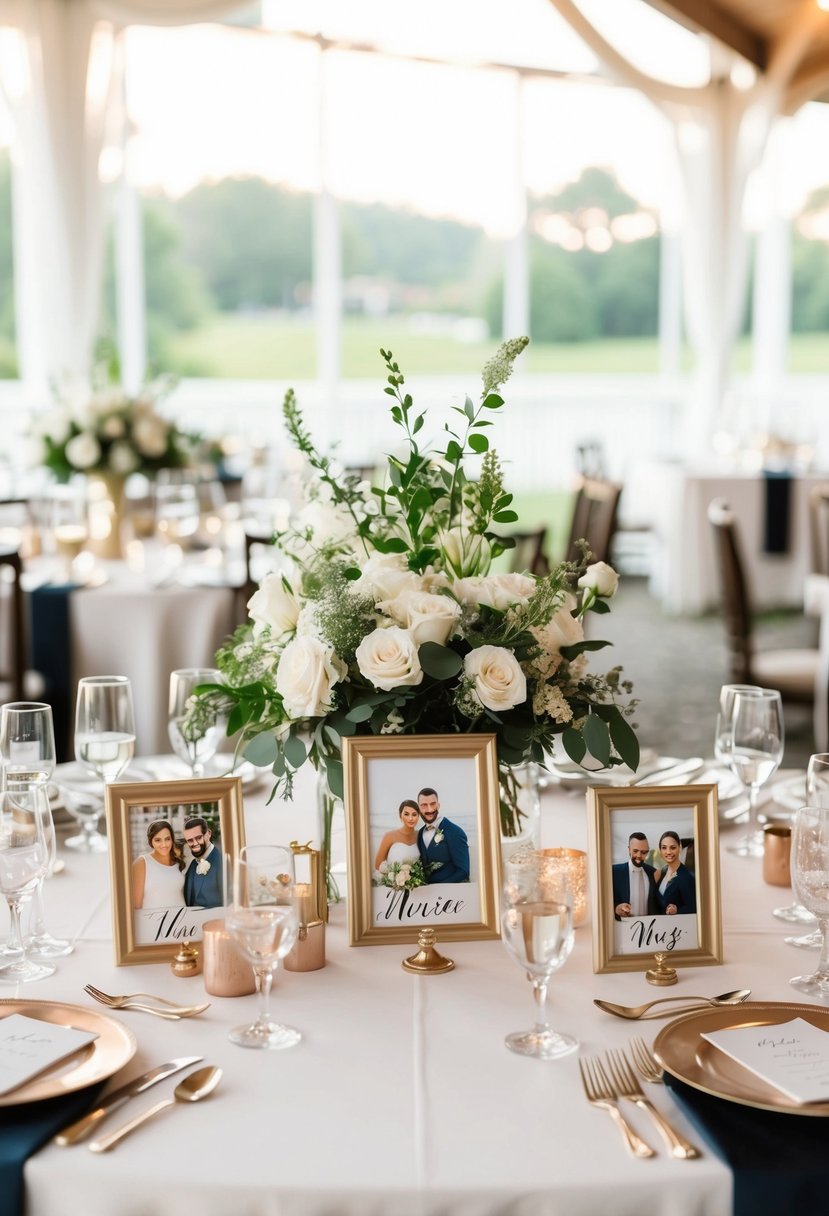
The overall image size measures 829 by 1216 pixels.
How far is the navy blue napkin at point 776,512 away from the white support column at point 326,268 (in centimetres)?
327

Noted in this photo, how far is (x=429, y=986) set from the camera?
1.42 m

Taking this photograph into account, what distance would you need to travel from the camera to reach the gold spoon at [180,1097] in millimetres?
1089

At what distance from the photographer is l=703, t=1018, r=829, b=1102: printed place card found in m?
1.16

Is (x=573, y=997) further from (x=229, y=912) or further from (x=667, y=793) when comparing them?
(x=229, y=912)

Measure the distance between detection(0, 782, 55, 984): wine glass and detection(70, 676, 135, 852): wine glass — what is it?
1.18 ft

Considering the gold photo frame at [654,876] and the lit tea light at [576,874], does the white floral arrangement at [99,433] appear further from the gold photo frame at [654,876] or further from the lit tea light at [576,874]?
the gold photo frame at [654,876]

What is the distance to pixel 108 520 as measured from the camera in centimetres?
449

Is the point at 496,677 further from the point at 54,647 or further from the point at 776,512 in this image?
the point at 776,512

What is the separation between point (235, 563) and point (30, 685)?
0.84m

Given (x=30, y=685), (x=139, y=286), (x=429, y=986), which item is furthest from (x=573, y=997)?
(x=139, y=286)

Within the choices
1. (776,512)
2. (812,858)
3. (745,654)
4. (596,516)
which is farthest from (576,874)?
(776,512)

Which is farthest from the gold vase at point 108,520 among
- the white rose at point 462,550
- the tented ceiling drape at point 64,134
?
the white rose at point 462,550

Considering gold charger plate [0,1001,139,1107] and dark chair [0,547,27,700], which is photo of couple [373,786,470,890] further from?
dark chair [0,547,27,700]

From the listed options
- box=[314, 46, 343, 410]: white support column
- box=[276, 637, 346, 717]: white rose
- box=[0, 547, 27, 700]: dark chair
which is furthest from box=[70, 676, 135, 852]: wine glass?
box=[314, 46, 343, 410]: white support column
